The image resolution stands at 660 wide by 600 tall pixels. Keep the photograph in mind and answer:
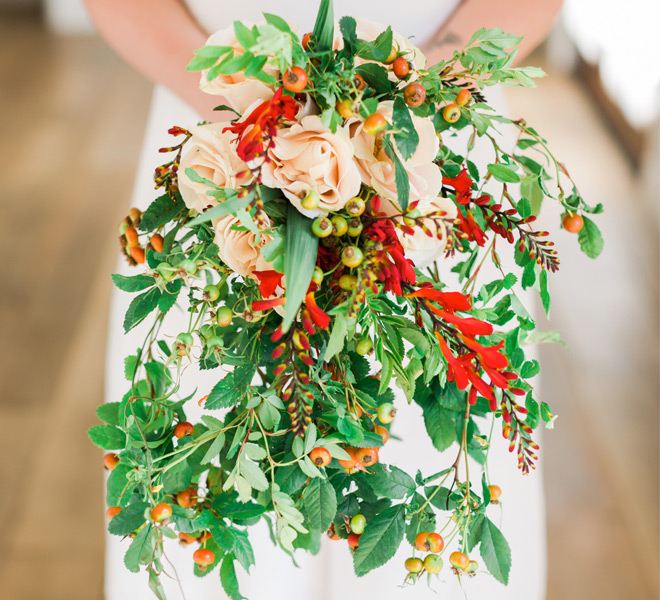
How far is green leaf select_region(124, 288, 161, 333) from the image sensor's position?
69 cm

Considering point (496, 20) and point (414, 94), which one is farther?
point (496, 20)

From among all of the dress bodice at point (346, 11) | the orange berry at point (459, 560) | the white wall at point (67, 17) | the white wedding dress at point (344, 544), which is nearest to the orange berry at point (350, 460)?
the orange berry at point (459, 560)

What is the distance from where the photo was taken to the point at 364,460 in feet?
2.18

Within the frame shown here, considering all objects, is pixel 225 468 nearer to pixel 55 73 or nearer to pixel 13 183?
pixel 13 183

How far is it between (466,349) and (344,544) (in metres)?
0.63

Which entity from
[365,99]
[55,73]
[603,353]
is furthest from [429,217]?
[55,73]

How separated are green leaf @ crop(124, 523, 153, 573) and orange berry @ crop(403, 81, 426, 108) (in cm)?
46

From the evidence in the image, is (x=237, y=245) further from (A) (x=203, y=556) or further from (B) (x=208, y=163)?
(A) (x=203, y=556)

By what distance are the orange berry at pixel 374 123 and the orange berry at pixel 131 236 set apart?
30 centimetres

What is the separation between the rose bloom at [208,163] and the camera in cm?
60

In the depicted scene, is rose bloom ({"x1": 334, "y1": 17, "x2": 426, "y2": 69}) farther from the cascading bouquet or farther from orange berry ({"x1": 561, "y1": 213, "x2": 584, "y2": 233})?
orange berry ({"x1": 561, "y1": 213, "x2": 584, "y2": 233})

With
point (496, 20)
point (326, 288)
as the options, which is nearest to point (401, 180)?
point (326, 288)

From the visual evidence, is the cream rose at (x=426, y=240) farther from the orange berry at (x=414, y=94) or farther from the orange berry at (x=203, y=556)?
the orange berry at (x=203, y=556)

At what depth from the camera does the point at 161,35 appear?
1.11m
